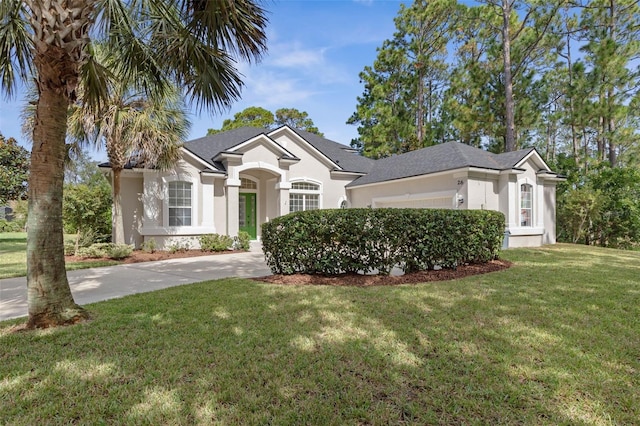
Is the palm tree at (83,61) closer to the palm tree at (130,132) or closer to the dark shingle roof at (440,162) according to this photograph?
the palm tree at (130,132)

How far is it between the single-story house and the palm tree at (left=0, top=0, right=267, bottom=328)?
8.31 meters

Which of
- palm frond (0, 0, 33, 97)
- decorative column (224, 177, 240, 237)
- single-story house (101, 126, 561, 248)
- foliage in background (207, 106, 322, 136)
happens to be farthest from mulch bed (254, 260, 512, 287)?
foliage in background (207, 106, 322, 136)

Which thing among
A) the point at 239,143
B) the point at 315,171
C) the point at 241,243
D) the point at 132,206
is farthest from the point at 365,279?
the point at 315,171

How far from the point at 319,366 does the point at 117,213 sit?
12.1 m

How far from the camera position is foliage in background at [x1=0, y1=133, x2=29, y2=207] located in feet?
67.8

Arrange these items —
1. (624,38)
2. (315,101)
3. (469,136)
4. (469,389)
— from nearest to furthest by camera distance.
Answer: (469,389)
(315,101)
(624,38)
(469,136)

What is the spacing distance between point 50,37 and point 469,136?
91.2 ft

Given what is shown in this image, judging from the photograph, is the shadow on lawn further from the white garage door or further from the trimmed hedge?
the white garage door

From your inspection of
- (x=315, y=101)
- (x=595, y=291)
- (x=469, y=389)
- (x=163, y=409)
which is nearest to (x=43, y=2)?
(x=163, y=409)

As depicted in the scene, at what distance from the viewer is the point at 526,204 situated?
15.8 m

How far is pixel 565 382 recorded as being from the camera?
324 centimetres

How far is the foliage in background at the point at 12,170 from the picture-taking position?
20.7 meters

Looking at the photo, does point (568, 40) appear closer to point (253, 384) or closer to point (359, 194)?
point (359, 194)

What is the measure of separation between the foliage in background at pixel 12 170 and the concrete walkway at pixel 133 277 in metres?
16.9
